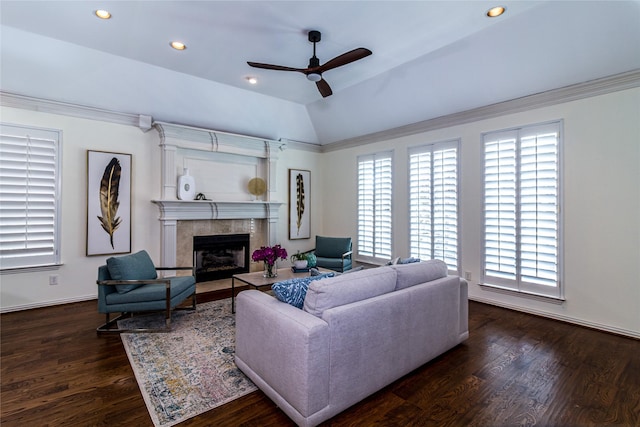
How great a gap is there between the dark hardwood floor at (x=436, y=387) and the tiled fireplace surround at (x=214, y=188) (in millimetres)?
2091

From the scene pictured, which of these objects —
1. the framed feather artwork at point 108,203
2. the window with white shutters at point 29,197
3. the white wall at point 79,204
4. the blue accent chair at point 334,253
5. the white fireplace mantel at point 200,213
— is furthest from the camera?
the blue accent chair at point 334,253

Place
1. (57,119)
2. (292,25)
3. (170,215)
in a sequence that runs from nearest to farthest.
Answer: (292,25)
(57,119)
(170,215)

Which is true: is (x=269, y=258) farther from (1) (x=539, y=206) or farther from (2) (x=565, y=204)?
(2) (x=565, y=204)

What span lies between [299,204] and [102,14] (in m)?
4.55

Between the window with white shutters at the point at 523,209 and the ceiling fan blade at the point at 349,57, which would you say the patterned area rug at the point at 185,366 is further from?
the window with white shutters at the point at 523,209

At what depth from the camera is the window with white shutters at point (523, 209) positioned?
3855mm

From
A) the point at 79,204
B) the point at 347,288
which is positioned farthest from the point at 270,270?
the point at 79,204

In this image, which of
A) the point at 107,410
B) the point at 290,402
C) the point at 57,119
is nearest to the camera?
the point at 290,402

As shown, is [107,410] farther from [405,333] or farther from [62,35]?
[62,35]

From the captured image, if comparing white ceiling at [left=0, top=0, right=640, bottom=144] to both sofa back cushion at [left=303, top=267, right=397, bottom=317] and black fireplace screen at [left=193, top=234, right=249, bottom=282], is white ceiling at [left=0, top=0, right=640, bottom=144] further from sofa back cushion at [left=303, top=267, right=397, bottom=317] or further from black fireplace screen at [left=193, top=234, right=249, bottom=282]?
sofa back cushion at [left=303, top=267, right=397, bottom=317]

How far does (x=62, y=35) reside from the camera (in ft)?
11.6

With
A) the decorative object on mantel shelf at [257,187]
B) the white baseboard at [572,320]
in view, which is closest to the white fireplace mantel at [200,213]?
the decorative object on mantel shelf at [257,187]

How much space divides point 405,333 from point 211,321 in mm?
2405

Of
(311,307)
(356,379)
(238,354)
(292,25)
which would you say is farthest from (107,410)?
(292,25)
